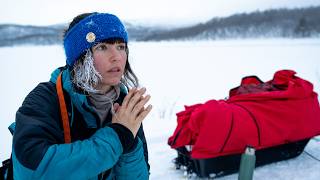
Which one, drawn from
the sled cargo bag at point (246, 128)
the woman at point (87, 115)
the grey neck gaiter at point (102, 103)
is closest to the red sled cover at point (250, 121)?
the sled cargo bag at point (246, 128)

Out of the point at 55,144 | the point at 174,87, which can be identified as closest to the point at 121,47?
the point at 55,144

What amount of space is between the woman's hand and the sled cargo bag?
4.50ft

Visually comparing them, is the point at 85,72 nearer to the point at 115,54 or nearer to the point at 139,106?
the point at 115,54

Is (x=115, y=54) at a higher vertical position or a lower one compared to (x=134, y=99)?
higher

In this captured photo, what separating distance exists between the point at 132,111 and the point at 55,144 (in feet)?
1.15

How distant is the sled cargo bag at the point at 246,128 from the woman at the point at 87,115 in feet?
3.37

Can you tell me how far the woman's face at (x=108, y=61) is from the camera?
1.52 metres

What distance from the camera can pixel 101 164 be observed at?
124cm

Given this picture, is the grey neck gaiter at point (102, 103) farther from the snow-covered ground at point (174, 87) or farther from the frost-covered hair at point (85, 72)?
the snow-covered ground at point (174, 87)

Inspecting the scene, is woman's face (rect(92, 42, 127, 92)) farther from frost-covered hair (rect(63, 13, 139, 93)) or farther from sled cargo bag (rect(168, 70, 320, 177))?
sled cargo bag (rect(168, 70, 320, 177))

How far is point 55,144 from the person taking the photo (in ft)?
4.03

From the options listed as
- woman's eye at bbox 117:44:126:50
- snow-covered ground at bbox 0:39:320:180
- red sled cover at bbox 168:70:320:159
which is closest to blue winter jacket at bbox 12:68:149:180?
woman's eye at bbox 117:44:126:50

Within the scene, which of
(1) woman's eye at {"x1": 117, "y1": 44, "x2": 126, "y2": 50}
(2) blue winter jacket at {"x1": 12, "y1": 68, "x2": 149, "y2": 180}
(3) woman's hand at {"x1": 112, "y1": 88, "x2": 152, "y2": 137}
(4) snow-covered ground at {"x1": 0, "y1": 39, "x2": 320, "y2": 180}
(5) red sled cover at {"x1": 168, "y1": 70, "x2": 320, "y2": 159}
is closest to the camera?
(2) blue winter jacket at {"x1": 12, "y1": 68, "x2": 149, "y2": 180}

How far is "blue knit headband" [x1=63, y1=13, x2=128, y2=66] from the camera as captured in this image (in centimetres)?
154
